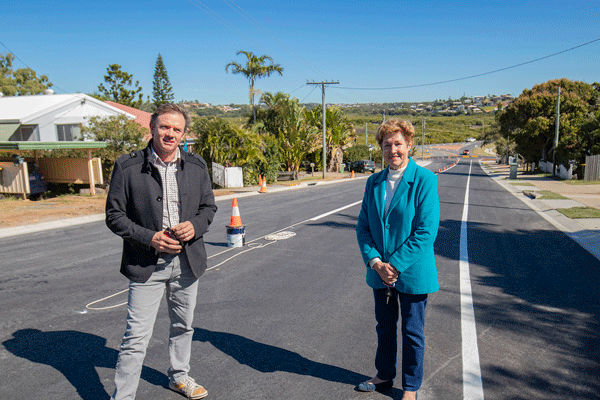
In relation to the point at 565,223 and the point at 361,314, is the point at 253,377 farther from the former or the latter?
the point at 565,223

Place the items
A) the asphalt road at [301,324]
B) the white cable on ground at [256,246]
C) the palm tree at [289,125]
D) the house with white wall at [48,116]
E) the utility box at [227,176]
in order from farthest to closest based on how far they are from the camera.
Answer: the palm tree at [289,125]
the house with white wall at [48,116]
the utility box at [227,176]
the white cable on ground at [256,246]
the asphalt road at [301,324]

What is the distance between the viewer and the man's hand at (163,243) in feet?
9.48

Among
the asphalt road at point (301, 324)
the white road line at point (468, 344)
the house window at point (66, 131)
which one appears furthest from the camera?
the house window at point (66, 131)

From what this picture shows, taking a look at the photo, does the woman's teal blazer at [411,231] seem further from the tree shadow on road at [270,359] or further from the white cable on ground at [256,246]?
the white cable on ground at [256,246]

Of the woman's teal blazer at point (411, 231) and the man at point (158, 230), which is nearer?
the man at point (158, 230)

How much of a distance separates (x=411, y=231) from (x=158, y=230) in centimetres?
178

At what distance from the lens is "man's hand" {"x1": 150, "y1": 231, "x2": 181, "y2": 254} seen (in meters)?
2.89

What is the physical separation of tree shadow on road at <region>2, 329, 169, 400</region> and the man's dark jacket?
A: 1.07 m

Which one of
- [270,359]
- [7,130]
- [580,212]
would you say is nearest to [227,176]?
[7,130]

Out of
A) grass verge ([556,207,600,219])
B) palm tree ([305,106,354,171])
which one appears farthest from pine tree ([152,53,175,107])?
grass verge ([556,207,600,219])

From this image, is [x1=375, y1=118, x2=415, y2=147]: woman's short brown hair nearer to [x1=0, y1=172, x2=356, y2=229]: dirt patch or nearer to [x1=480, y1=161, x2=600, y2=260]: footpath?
[x1=480, y1=161, x2=600, y2=260]: footpath

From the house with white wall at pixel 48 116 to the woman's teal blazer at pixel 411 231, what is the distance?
2459cm

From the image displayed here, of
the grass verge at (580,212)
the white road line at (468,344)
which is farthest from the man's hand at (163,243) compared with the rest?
the grass verge at (580,212)

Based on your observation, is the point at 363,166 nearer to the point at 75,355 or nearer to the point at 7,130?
the point at 7,130
